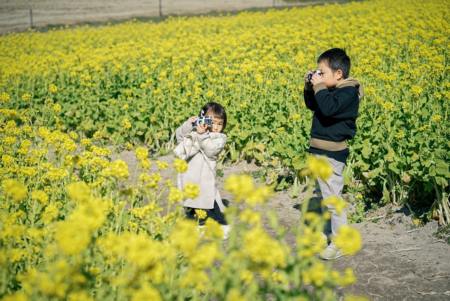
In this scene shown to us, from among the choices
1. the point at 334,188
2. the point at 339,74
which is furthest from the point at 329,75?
the point at 334,188

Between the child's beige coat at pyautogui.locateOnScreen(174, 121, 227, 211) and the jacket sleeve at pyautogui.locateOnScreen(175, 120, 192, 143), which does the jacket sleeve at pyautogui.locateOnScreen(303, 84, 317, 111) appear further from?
the jacket sleeve at pyautogui.locateOnScreen(175, 120, 192, 143)

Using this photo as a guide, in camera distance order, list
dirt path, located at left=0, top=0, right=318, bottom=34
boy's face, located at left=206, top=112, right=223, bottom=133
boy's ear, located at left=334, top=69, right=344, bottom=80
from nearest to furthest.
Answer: boy's ear, located at left=334, top=69, right=344, bottom=80
boy's face, located at left=206, top=112, right=223, bottom=133
dirt path, located at left=0, top=0, right=318, bottom=34

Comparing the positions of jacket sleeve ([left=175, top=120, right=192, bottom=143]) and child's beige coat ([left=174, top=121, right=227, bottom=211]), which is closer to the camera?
child's beige coat ([left=174, top=121, right=227, bottom=211])

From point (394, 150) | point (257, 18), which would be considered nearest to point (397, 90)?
point (394, 150)

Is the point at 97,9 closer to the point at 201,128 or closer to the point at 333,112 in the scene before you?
the point at 201,128

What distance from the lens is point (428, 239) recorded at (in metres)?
4.34

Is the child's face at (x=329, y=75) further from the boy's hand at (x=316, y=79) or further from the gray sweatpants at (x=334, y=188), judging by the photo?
the gray sweatpants at (x=334, y=188)

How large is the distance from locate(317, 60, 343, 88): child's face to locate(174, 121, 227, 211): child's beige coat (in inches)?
40.4

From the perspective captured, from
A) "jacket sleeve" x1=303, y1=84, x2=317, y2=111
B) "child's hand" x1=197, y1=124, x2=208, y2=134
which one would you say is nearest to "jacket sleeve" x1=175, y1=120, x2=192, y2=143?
"child's hand" x1=197, y1=124, x2=208, y2=134

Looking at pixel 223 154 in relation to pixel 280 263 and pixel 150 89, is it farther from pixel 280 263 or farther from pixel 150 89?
pixel 280 263

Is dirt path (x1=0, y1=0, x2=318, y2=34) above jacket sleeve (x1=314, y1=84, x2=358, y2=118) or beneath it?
above

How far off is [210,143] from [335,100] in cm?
115

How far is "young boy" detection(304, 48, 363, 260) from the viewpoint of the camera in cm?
397

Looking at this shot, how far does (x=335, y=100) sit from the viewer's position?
3.96 meters
